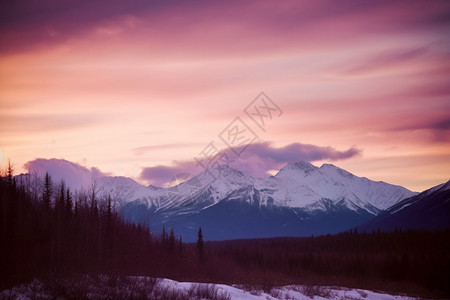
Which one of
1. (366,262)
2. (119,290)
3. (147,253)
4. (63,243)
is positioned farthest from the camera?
(366,262)

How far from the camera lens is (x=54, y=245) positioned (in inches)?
2101

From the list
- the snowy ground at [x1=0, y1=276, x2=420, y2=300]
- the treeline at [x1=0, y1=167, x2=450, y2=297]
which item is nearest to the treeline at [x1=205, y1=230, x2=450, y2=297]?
the treeline at [x1=0, y1=167, x2=450, y2=297]

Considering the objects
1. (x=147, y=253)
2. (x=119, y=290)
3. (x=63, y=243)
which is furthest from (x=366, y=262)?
(x=119, y=290)

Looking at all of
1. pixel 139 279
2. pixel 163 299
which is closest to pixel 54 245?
pixel 139 279

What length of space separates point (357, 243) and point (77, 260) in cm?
13073

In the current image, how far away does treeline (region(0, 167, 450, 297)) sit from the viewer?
47794mm

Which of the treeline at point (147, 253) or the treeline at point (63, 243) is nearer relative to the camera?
the treeline at point (63, 243)

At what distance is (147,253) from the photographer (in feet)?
288

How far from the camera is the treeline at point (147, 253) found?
4779cm

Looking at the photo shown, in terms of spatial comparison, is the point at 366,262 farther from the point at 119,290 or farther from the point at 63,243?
the point at 119,290

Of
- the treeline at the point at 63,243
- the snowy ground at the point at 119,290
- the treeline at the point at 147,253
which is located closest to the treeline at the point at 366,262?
the treeline at the point at 147,253

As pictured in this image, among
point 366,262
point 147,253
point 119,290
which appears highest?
point 119,290

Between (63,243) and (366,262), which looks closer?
(63,243)

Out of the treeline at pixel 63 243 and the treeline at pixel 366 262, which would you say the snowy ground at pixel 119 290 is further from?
the treeline at pixel 366 262
